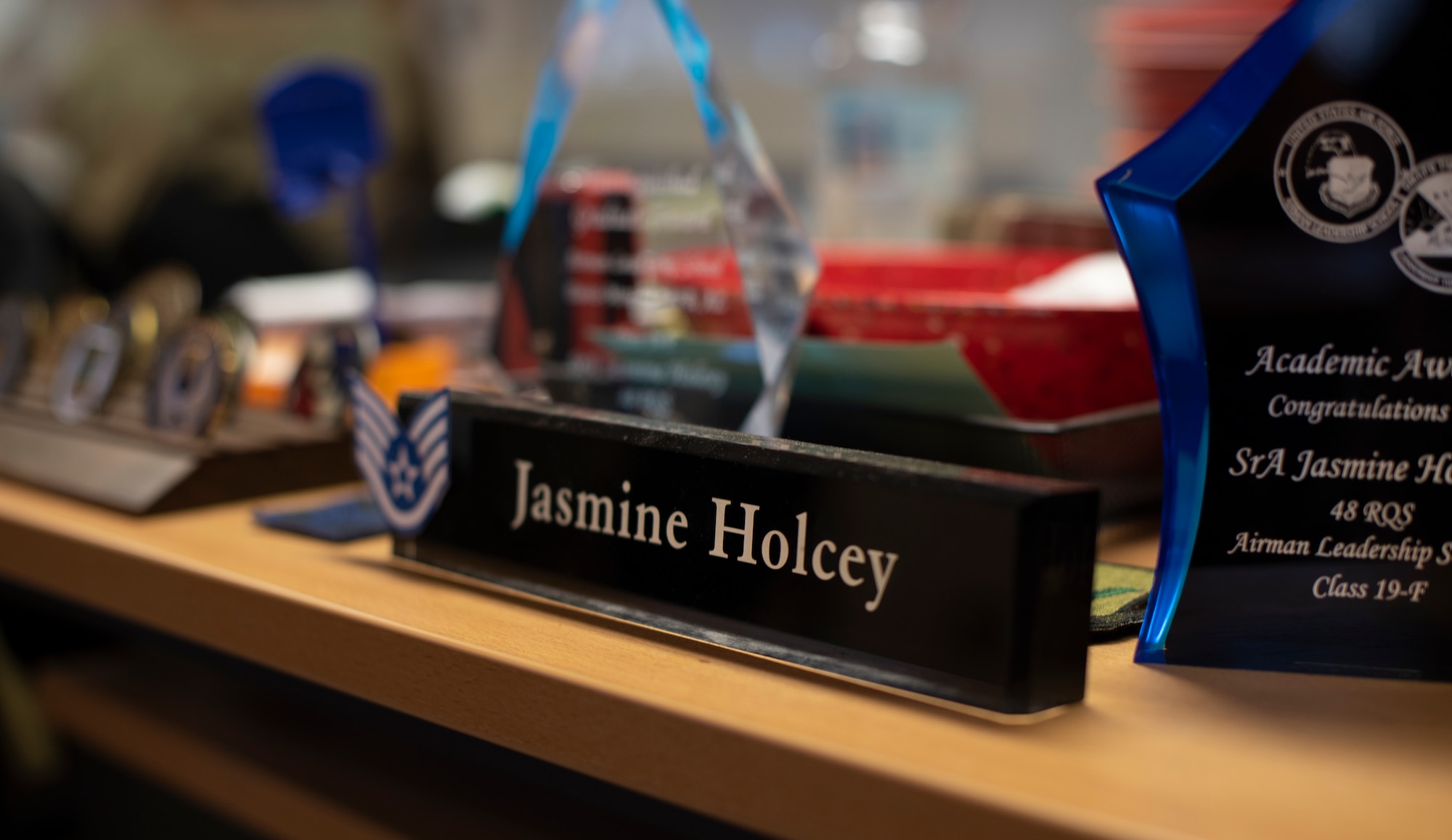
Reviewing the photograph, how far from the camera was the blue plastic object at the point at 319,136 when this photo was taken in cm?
88

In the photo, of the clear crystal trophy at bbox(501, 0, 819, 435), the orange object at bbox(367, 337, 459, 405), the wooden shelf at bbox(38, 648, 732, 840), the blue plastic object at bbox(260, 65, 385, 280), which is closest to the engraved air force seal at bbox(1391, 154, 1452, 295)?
the clear crystal trophy at bbox(501, 0, 819, 435)

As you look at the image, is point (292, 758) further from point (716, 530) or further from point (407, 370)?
point (716, 530)

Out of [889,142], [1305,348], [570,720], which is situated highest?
[889,142]

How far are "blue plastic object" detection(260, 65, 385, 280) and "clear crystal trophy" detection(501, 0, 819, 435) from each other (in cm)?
23

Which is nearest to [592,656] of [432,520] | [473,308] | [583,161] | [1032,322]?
[432,520]

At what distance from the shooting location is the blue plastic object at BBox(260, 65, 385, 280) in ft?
2.88

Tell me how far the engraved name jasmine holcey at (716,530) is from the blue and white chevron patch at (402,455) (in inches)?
1.9

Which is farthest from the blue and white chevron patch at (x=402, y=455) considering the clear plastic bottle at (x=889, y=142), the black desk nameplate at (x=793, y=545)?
the clear plastic bottle at (x=889, y=142)

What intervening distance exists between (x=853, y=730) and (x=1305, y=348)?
201 mm

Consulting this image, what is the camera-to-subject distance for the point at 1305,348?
42cm

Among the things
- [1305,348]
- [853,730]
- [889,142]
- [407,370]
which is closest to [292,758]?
[407,370]

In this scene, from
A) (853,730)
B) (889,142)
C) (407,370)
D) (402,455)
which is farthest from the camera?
(889,142)

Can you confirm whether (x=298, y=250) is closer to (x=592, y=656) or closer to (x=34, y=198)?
(x=34, y=198)

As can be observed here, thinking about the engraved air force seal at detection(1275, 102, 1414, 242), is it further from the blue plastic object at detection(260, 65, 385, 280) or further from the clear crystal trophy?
the blue plastic object at detection(260, 65, 385, 280)
